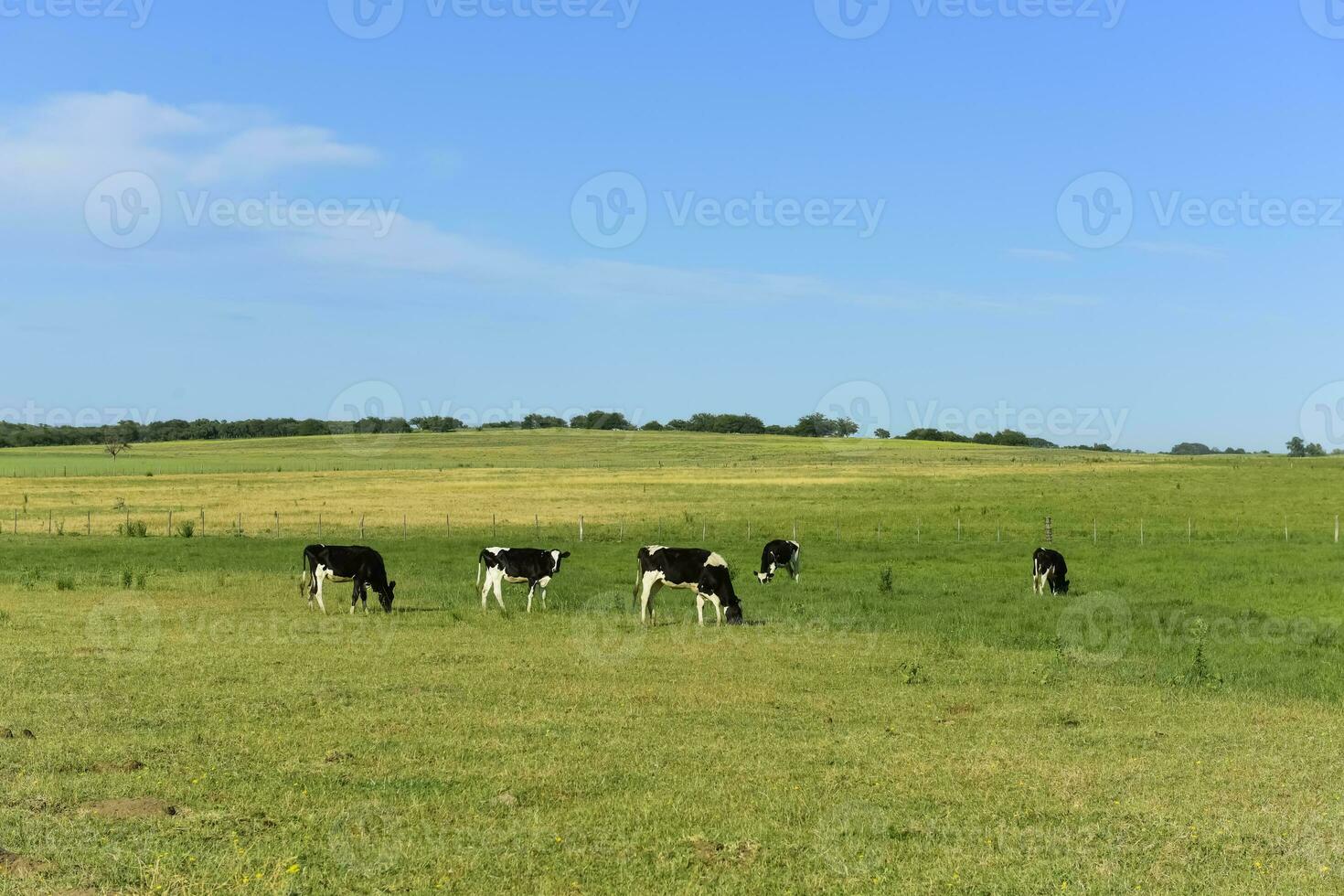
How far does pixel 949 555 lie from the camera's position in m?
40.5

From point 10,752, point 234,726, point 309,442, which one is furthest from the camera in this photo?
point 309,442

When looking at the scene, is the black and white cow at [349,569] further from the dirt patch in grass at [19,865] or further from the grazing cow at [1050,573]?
the dirt patch in grass at [19,865]

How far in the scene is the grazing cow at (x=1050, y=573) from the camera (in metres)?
30.0

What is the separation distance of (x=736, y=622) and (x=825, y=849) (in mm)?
14060

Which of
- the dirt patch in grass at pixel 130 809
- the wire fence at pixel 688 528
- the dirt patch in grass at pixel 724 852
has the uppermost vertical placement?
the dirt patch in grass at pixel 130 809

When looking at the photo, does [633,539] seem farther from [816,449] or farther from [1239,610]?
[816,449]

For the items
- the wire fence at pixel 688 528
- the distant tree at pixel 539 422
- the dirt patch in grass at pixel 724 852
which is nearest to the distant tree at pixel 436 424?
the distant tree at pixel 539 422

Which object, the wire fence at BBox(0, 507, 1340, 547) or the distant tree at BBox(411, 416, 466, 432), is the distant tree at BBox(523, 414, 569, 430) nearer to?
the distant tree at BBox(411, 416, 466, 432)

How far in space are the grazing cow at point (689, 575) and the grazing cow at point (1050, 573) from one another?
1024 cm

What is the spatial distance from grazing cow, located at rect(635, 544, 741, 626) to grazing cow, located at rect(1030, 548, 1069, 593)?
1024cm

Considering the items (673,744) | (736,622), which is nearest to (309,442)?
(736,622)

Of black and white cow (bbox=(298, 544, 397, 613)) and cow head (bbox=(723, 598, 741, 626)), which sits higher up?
black and white cow (bbox=(298, 544, 397, 613))

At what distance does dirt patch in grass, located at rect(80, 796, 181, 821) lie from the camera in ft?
30.0

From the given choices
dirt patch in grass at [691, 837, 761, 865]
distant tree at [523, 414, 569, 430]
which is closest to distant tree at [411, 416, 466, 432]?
distant tree at [523, 414, 569, 430]
